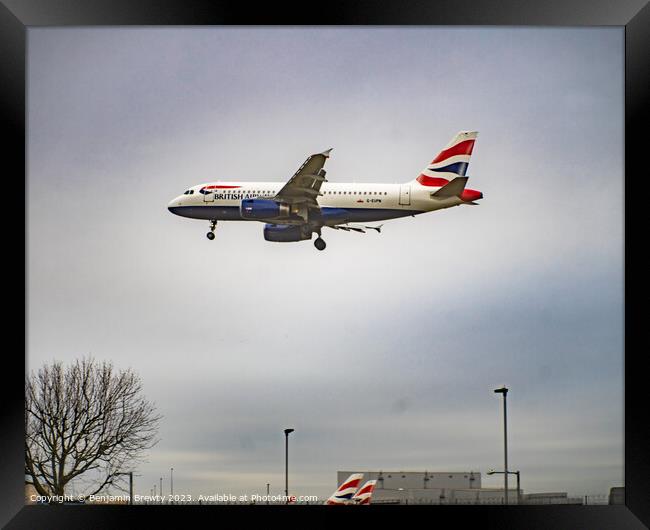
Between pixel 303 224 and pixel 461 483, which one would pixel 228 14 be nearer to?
pixel 461 483

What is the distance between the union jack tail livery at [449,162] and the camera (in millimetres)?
24098

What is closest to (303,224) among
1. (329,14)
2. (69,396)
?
(69,396)

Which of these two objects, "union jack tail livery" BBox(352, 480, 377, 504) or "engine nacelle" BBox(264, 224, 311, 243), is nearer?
"union jack tail livery" BBox(352, 480, 377, 504)

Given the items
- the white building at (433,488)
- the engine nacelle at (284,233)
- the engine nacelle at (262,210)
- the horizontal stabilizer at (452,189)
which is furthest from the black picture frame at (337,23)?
the engine nacelle at (262,210)

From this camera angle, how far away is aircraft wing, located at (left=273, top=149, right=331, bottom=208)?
77.6 feet

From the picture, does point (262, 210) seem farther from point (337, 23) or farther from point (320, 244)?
point (337, 23)

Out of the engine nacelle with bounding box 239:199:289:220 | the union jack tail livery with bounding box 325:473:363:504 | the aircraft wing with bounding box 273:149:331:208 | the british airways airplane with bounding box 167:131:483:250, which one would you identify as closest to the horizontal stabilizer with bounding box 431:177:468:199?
the british airways airplane with bounding box 167:131:483:250

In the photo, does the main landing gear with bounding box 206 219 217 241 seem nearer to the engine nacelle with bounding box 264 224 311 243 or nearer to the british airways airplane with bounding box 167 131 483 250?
the british airways airplane with bounding box 167 131 483 250

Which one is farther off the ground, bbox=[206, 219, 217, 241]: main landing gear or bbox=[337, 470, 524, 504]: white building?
bbox=[206, 219, 217, 241]: main landing gear

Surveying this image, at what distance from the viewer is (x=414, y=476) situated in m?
19.0

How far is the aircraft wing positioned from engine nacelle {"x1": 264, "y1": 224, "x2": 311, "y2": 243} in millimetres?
664

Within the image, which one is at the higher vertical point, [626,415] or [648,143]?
[648,143]

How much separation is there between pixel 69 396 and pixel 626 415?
9.80 meters

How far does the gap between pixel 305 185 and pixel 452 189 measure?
312 cm
